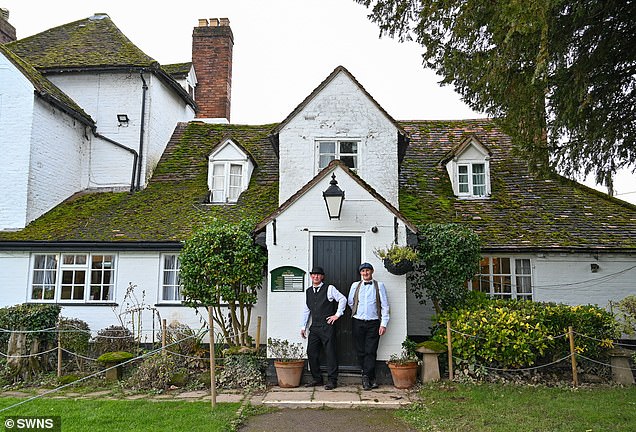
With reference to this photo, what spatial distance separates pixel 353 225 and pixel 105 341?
633 cm

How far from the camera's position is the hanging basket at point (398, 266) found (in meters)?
10.2

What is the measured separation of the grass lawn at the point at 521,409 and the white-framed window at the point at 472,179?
6.61m

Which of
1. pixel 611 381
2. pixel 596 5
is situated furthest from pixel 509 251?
pixel 596 5

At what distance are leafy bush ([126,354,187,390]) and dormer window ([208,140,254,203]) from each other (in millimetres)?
6081

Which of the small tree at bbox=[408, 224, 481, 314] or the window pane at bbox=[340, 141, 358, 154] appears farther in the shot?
the window pane at bbox=[340, 141, 358, 154]

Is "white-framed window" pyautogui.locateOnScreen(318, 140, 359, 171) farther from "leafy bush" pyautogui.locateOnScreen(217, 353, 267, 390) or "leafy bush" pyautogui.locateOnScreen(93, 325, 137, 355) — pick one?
"leafy bush" pyautogui.locateOnScreen(93, 325, 137, 355)

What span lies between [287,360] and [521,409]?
425 cm

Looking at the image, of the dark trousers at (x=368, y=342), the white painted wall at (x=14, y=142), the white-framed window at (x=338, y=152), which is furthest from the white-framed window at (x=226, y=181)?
the dark trousers at (x=368, y=342)

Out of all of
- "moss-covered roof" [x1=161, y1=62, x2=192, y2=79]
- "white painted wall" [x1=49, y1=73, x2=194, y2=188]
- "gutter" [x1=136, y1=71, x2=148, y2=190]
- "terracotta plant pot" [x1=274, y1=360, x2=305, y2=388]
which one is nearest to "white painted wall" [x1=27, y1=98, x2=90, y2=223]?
"white painted wall" [x1=49, y1=73, x2=194, y2=188]

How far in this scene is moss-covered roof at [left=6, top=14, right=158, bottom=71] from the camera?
16.3 m

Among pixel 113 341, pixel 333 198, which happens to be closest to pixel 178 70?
pixel 113 341

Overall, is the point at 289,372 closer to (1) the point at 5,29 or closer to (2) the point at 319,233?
(2) the point at 319,233

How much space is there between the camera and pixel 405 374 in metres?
9.74

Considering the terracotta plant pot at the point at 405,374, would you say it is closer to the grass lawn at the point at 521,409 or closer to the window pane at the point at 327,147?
the grass lawn at the point at 521,409
